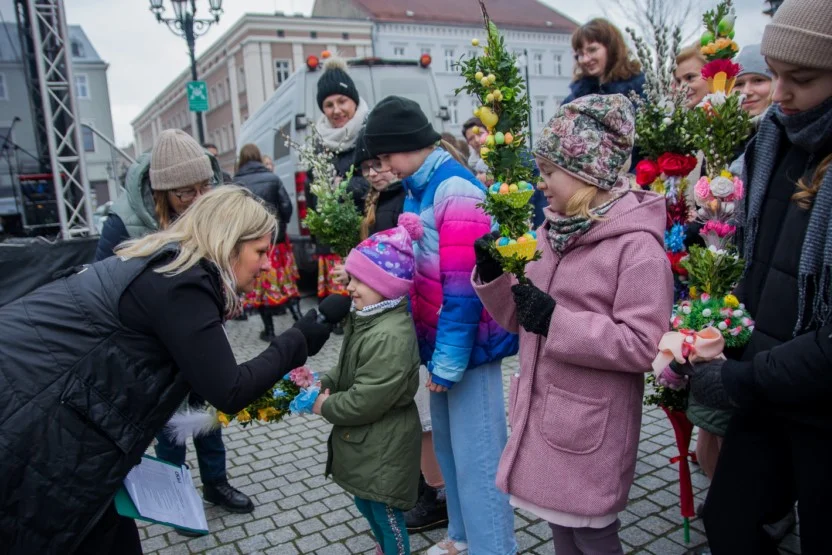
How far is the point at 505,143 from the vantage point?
173 centimetres

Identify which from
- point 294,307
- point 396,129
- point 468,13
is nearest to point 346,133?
point 396,129

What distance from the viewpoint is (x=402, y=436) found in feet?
7.85

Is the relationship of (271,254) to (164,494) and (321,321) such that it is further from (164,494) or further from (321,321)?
(164,494)

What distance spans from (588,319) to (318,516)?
7.08 ft

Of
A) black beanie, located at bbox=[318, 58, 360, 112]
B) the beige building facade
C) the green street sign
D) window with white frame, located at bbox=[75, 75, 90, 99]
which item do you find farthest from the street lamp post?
window with white frame, located at bbox=[75, 75, 90, 99]

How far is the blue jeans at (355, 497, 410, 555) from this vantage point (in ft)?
7.97

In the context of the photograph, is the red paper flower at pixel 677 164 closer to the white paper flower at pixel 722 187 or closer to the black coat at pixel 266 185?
the white paper flower at pixel 722 187

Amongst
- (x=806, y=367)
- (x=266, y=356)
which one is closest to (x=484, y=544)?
(x=266, y=356)

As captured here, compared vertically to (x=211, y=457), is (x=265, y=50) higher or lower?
higher

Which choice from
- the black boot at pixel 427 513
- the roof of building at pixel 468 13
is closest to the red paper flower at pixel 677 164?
the black boot at pixel 427 513

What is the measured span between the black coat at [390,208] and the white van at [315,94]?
4647 millimetres

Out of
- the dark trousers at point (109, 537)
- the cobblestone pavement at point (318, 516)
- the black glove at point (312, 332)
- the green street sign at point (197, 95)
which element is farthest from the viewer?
the green street sign at point (197, 95)

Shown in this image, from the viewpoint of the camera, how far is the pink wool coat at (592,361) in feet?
5.75

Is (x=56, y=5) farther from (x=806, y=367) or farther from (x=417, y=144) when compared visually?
(x=806, y=367)
